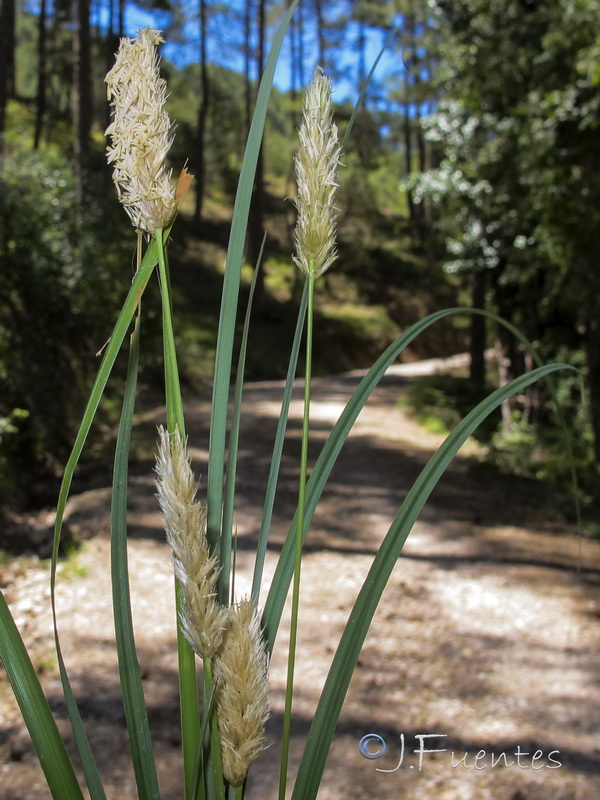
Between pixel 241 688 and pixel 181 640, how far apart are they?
144 mm

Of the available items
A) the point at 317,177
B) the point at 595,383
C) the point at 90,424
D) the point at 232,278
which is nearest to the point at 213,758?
the point at 90,424

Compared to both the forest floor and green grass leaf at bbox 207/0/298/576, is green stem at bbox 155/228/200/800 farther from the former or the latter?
the forest floor

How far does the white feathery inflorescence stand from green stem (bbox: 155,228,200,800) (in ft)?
0.26

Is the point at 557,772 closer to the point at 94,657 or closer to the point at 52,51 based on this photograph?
the point at 94,657

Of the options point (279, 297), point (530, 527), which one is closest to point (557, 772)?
point (530, 527)

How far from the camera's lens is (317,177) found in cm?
91

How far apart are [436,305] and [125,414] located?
3117 centimetres

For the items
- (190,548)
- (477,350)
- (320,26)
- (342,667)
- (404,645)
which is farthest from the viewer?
(320,26)

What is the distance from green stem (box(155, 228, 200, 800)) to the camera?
0.93m

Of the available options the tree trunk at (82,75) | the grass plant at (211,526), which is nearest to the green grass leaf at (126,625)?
the grass plant at (211,526)

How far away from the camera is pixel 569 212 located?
7695 mm

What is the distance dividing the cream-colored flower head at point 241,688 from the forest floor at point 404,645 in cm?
112

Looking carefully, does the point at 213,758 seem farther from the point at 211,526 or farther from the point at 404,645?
the point at 404,645

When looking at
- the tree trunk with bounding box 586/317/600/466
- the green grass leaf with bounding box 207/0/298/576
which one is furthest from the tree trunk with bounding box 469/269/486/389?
the green grass leaf with bounding box 207/0/298/576
